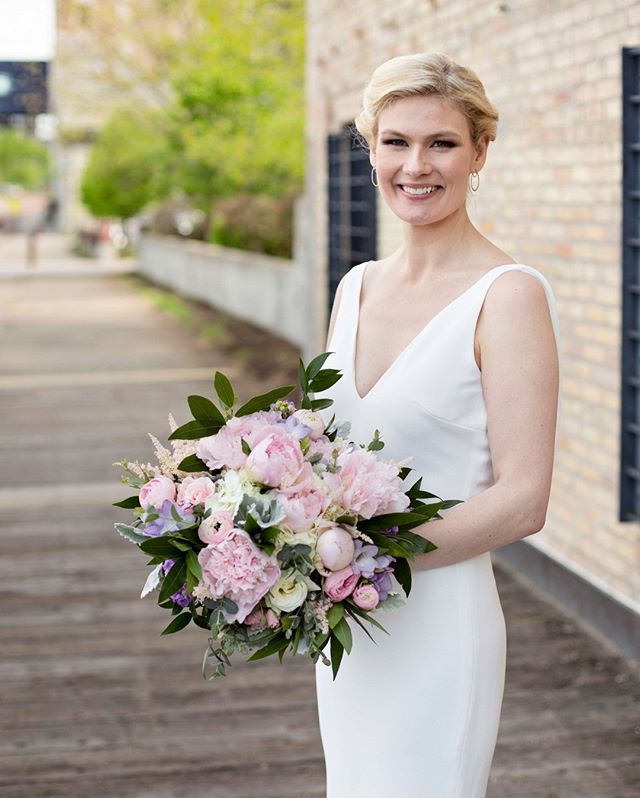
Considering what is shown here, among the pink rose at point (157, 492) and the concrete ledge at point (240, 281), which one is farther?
the concrete ledge at point (240, 281)

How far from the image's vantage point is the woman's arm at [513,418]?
2.30 m

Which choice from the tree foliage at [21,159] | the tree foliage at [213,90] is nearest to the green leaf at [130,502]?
the tree foliage at [213,90]

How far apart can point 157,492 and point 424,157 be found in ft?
2.38

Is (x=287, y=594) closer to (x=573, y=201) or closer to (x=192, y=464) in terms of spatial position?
(x=192, y=464)

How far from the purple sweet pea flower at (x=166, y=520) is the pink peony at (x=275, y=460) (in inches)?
4.9

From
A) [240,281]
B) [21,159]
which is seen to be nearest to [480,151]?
[240,281]

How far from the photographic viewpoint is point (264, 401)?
236 centimetres

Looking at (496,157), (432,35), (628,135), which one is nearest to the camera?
(628,135)

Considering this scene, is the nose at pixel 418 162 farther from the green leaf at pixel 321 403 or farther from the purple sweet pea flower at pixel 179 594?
the purple sweet pea flower at pixel 179 594

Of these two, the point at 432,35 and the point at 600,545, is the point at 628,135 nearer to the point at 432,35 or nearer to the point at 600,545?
the point at 600,545

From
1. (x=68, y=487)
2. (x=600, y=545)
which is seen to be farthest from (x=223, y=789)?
(x=68, y=487)

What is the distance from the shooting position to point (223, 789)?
15.1ft

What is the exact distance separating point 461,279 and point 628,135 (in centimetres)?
349

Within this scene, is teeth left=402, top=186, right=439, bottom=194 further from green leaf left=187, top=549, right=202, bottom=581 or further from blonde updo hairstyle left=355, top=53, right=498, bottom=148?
green leaf left=187, top=549, right=202, bottom=581
